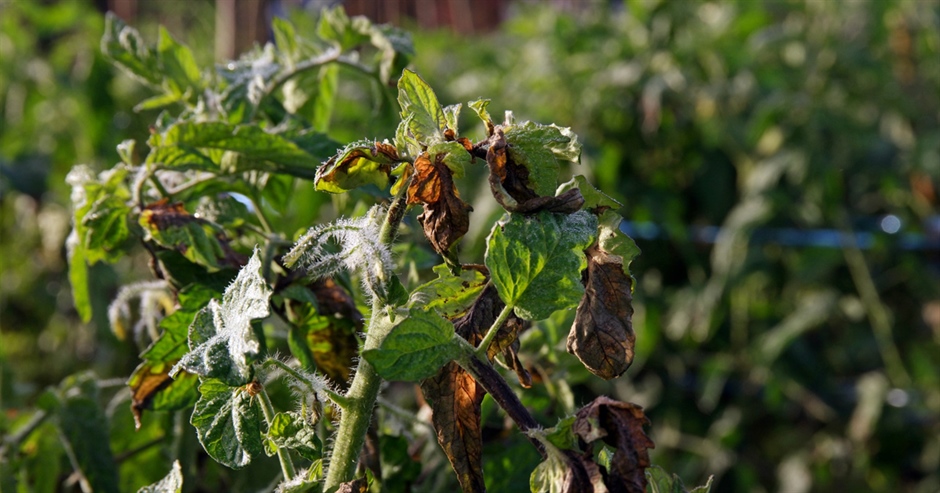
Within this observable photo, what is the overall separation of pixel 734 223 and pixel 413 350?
2.18 m

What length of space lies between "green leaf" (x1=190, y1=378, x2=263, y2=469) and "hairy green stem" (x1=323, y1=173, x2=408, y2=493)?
6 cm

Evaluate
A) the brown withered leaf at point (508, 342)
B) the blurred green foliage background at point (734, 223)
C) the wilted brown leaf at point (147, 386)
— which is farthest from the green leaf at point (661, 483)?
the blurred green foliage background at point (734, 223)

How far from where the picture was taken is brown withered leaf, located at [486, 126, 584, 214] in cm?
65

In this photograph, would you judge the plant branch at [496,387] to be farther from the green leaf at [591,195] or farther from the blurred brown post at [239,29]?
the blurred brown post at [239,29]

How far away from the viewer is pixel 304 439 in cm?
67

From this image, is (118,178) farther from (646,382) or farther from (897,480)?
(897,480)

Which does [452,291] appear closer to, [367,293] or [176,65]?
[367,293]

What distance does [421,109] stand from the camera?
71 centimetres

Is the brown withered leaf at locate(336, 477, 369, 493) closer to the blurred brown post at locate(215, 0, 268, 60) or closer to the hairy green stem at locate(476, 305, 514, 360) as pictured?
the hairy green stem at locate(476, 305, 514, 360)

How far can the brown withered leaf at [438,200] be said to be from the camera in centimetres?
67

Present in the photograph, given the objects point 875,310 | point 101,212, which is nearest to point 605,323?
point 101,212

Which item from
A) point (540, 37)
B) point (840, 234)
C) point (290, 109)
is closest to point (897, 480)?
point (840, 234)

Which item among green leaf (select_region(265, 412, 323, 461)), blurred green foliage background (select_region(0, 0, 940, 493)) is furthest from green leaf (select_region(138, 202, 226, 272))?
blurred green foliage background (select_region(0, 0, 940, 493))

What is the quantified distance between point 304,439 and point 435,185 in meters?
0.21
